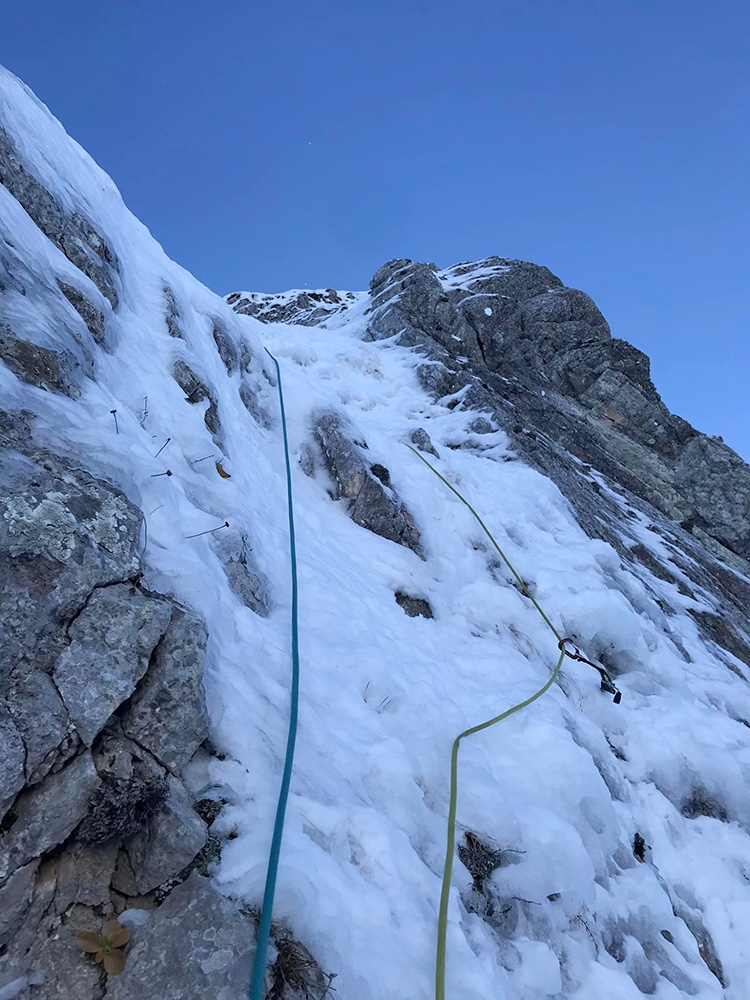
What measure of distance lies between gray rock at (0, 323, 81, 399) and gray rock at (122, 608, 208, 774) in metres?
2.11

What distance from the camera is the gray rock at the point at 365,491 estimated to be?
8492 mm

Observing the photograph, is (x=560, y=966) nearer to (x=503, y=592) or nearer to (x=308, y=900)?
(x=308, y=900)

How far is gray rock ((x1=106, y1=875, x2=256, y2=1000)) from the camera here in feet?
6.77

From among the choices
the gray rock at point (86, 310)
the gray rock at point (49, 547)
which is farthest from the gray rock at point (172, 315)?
the gray rock at point (49, 547)

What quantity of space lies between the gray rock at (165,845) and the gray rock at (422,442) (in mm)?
9740

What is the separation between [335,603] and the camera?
18.7 ft

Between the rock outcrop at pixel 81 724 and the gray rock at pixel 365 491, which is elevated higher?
the gray rock at pixel 365 491

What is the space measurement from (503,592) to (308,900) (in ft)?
18.8

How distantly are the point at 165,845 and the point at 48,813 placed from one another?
0.50m

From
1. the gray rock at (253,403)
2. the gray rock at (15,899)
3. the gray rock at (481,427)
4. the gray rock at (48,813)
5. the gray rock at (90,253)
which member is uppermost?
the gray rock at (481,427)

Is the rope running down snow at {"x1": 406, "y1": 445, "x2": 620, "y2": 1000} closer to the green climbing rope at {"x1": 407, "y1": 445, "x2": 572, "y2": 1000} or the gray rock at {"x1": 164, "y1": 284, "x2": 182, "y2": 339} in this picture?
the green climbing rope at {"x1": 407, "y1": 445, "x2": 572, "y2": 1000}

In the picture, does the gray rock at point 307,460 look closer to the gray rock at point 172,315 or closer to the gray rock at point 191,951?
the gray rock at point 172,315

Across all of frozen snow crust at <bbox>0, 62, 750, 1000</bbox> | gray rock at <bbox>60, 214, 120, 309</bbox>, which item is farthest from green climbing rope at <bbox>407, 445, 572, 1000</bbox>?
gray rock at <bbox>60, 214, 120, 309</bbox>

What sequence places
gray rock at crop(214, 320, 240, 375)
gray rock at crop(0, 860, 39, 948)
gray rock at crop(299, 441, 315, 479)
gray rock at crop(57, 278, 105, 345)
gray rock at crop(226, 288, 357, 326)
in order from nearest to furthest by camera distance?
1. gray rock at crop(0, 860, 39, 948)
2. gray rock at crop(57, 278, 105, 345)
3. gray rock at crop(299, 441, 315, 479)
4. gray rock at crop(214, 320, 240, 375)
5. gray rock at crop(226, 288, 357, 326)
